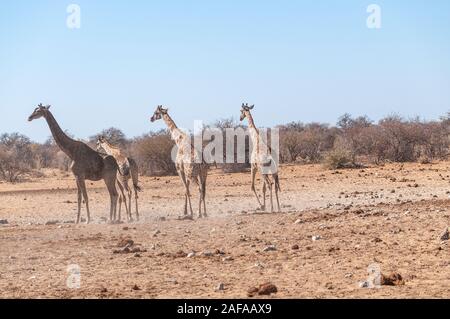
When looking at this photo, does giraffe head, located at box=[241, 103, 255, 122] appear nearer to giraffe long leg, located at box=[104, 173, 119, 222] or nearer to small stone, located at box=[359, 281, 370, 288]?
giraffe long leg, located at box=[104, 173, 119, 222]

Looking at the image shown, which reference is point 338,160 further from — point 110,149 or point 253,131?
point 110,149

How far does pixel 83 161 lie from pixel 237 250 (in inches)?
250

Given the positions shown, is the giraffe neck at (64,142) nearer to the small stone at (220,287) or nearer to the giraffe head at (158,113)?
the giraffe head at (158,113)

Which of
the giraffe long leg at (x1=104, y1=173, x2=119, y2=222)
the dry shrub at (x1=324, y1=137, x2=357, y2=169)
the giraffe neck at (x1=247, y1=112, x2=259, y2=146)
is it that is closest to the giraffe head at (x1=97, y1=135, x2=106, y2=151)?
the giraffe long leg at (x1=104, y1=173, x2=119, y2=222)

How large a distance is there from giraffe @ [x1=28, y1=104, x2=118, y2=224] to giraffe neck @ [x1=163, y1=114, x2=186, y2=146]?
1820mm

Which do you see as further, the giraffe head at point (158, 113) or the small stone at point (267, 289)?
the giraffe head at point (158, 113)

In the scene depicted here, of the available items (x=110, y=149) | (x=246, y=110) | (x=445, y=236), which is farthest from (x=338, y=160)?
(x=445, y=236)

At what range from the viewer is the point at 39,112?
15.8 m

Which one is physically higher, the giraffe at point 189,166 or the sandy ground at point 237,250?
the giraffe at point 189,166

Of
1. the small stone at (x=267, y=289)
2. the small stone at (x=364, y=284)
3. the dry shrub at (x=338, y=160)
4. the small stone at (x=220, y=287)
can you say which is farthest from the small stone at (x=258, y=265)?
the dry shrub at (x=338, y=160)

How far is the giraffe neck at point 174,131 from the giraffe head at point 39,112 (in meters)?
3.24

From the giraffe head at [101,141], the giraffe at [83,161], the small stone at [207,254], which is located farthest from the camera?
the giraffe head at [101,141]

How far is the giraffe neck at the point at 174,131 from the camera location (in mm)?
16703
